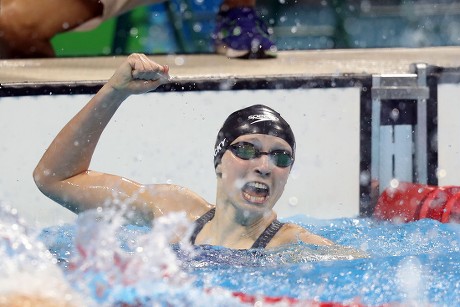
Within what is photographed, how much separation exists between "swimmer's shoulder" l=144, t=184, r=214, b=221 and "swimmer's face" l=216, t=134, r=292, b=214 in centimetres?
23

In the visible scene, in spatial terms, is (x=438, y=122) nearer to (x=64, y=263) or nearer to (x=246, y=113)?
(x=246, y=113)

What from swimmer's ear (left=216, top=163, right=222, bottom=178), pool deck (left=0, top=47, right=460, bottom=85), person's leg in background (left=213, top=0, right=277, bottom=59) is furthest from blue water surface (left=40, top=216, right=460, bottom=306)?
person's leg in background (left=213, top=0, right=277, bottom=59)

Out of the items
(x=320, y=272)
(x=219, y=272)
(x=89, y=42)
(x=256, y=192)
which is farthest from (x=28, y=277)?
(x=89, y=42)

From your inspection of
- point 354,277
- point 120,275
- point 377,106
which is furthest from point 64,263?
point 377,106

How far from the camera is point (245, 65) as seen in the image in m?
3.67

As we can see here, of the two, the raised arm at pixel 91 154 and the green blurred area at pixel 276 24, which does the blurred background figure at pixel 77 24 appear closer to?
the green blurred area at pixel 276 24

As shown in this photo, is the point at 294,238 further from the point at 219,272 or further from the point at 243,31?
the point at 243,31

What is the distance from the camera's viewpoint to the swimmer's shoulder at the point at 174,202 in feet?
8.92

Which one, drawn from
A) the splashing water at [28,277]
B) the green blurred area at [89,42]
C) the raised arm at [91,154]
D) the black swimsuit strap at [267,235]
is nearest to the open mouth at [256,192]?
the black swimsuit strap at [267,235]

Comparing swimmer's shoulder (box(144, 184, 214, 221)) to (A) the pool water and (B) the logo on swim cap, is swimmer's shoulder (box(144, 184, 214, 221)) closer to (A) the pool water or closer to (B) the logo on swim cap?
(A) the pool water

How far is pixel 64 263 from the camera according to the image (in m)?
2.20

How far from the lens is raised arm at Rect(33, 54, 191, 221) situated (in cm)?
238

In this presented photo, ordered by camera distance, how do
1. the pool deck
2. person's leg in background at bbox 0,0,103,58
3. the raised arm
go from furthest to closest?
→ person's leg in background at bbox 0,0,103,58, the pool deck, the raised arm

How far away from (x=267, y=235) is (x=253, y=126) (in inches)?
11.8
